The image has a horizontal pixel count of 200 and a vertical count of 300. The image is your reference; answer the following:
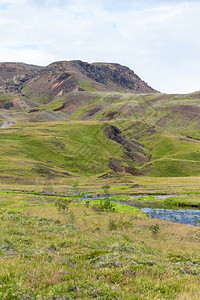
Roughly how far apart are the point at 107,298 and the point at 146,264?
4.74 m

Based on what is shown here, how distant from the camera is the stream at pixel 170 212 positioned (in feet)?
178

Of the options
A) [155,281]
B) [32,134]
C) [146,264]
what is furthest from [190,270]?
[32,134]

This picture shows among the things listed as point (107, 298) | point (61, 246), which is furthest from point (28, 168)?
point (107, 298)

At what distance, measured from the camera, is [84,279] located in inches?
377

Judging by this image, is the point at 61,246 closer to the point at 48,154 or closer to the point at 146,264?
the point at 146,264

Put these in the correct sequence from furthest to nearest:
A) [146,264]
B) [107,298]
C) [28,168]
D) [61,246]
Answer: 1. [28,168]
2. [61,246]
3. [146,264]
4. [107,298]

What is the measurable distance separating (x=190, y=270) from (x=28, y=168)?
385ft

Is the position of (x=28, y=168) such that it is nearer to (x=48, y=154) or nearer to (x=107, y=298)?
(x=48, y=154)

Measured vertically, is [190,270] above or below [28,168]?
above

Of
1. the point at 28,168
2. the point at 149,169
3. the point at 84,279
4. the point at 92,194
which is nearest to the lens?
the point at 84,279

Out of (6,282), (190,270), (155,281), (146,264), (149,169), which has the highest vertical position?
(6,282)

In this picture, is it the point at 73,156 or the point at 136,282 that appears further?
the point at 73,156

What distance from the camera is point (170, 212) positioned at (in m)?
63.3

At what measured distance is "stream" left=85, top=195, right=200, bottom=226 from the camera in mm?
54347
